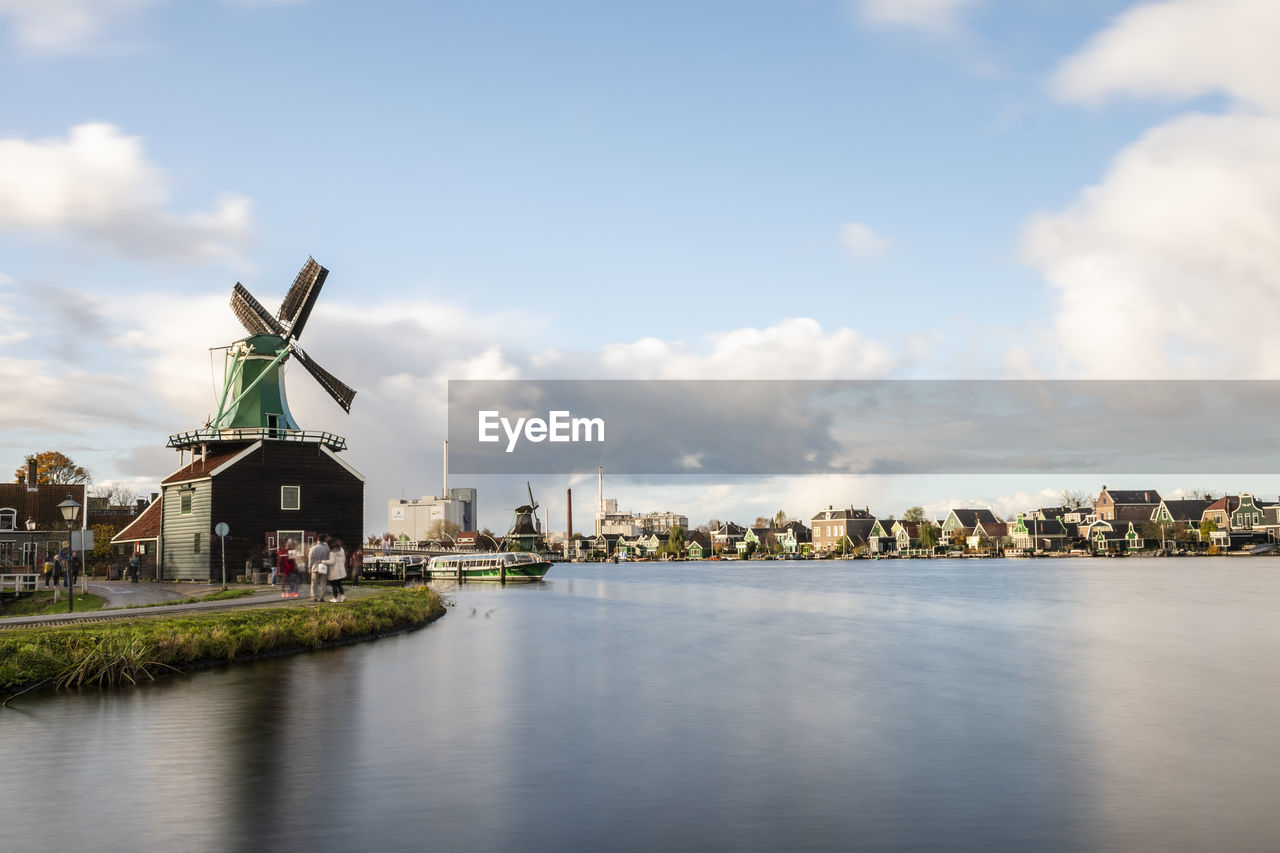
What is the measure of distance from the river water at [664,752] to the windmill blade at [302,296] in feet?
110

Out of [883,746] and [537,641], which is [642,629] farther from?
[883,746]

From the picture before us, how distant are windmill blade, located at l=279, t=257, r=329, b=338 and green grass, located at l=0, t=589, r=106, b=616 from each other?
889 inches

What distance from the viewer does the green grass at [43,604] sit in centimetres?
3212

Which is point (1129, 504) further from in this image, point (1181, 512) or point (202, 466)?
point (202, 466)

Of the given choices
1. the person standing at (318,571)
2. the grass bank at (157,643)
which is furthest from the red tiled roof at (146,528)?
the grass bank at (157,643)

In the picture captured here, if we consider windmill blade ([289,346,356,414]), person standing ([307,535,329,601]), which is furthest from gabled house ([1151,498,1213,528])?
person standing ([307,535,329,601])

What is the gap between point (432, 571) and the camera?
88.7m

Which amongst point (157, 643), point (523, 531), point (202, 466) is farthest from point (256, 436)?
point (523, 531)

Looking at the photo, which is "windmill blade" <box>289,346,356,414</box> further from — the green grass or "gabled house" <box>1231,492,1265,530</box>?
"gabled house" <box>1231,492,1265,530</box>

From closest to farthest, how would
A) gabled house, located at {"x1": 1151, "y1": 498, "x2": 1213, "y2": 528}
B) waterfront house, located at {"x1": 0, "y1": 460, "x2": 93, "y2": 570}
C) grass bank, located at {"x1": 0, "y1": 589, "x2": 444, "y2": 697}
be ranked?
1. grass bank, located at {"x1": 0, "y1": 589, "x2": 444, "y2": 697}
2. waterfront house, located at {"x1": 0, "y1": 460, "x2": 93, "y2": 570}
3. gabled house, located at {"x1": 1151, "y1": 498, "x2": 1213, "y2": 528}

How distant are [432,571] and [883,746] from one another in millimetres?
76644

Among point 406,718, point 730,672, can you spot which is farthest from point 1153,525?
point 406,718

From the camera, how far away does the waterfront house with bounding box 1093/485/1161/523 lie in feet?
527

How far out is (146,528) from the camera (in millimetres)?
57625
